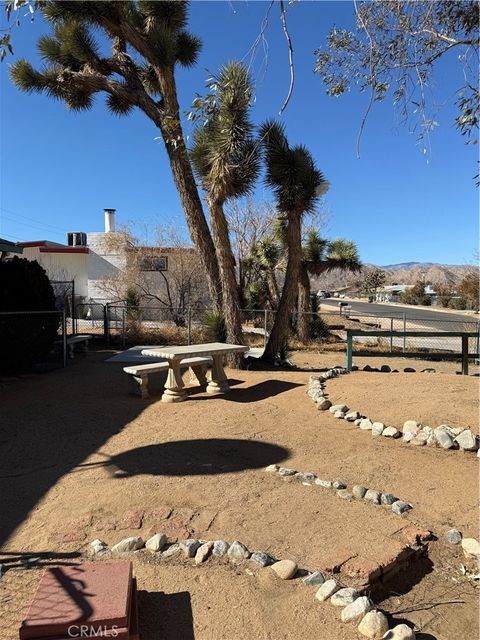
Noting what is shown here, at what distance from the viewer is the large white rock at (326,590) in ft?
8.96

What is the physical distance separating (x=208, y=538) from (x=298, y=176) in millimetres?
8910

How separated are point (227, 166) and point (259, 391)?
15.3ft

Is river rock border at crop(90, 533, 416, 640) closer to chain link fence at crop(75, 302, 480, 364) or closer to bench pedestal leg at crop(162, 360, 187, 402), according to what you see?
bench pedestal leg at crop(162, 360, 187, 402)

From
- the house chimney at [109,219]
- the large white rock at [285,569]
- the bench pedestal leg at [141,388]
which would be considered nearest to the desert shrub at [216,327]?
the bench pedestal leg at [141,388]

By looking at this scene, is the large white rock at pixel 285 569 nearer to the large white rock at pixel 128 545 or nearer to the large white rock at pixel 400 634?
the large white rock at pixel 400 634

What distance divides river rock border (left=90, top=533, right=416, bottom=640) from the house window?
20.2 metres

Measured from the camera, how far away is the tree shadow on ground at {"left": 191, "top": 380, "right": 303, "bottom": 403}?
794 cm

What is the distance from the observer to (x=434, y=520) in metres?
3.81

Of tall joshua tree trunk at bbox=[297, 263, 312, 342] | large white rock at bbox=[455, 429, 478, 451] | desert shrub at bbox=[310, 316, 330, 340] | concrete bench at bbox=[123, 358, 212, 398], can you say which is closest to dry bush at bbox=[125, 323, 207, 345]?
tall joshua tree trunk at bbox=[297, 263, 312, 342]

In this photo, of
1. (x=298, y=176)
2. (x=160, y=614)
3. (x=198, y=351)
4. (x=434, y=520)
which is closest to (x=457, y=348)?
(x=298, y=176)

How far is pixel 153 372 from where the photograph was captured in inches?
334

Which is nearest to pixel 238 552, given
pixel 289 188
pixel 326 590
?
pixel 326 590

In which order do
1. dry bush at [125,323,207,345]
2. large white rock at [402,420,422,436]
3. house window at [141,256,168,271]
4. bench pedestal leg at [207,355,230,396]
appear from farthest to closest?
house window at [141,256,168,271] < dry bush at [125,323,207,345] < bench pedestal leg at [207,355,230,396] < large white rock at [402,420,422,436]

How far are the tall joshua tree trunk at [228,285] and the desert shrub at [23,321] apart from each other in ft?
12.7
